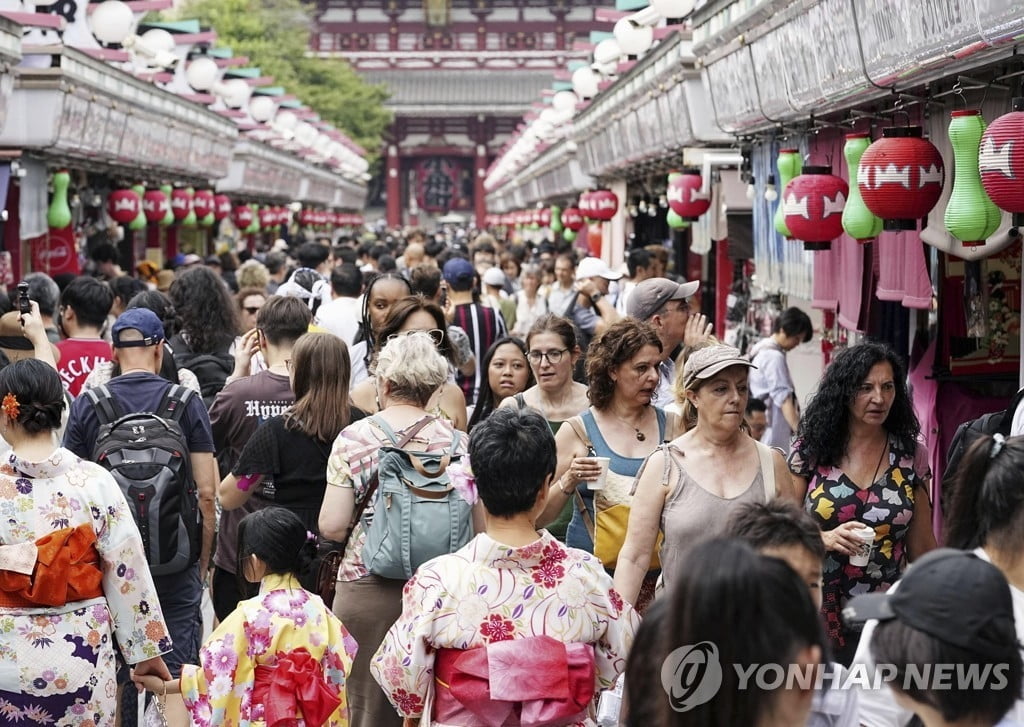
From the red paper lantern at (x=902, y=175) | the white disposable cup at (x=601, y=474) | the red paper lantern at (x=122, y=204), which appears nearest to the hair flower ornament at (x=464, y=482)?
the white disposable cup at (x=601, y=474)

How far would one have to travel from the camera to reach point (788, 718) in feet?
A: 8.83

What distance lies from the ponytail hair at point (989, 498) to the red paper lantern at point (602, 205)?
17.8m

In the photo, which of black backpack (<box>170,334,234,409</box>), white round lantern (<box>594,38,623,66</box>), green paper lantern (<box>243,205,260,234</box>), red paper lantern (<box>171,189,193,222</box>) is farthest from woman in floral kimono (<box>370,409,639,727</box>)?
green paper lantern (<box>243,205,260,234</box>)

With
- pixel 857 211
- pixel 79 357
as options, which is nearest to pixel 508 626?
pixel 857 211

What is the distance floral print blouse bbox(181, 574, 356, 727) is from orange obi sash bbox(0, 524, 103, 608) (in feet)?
1.54

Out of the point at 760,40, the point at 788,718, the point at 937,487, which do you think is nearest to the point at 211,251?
the point at 760,40

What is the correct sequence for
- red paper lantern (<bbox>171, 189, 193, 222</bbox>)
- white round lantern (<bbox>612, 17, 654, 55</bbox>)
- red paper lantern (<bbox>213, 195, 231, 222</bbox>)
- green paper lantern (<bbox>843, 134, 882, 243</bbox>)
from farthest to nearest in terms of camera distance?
red paper lantern (<bbox>213, 195, 231, 222</bbox>) < red paper lantern (<bbox>171, 189, 193, 222</bbox>) < white round lantern (<bbox>612, 17, 654, 55</bbox>) < green paper lantern (<bbox>843, 134, 882, 243</bbox>)

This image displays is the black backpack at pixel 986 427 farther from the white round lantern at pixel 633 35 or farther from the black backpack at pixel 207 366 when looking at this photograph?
the white round lantern at pixel 633 35

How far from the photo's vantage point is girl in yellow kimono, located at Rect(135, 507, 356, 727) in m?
4.67

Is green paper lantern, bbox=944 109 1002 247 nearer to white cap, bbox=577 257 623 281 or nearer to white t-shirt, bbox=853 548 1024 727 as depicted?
white t-shirt, bbox=853 548 1024 727

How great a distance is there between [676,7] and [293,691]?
9224 millimetres

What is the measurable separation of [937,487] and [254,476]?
372 cm

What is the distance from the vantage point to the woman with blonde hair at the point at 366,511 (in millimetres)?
5277

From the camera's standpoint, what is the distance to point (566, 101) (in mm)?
25859
